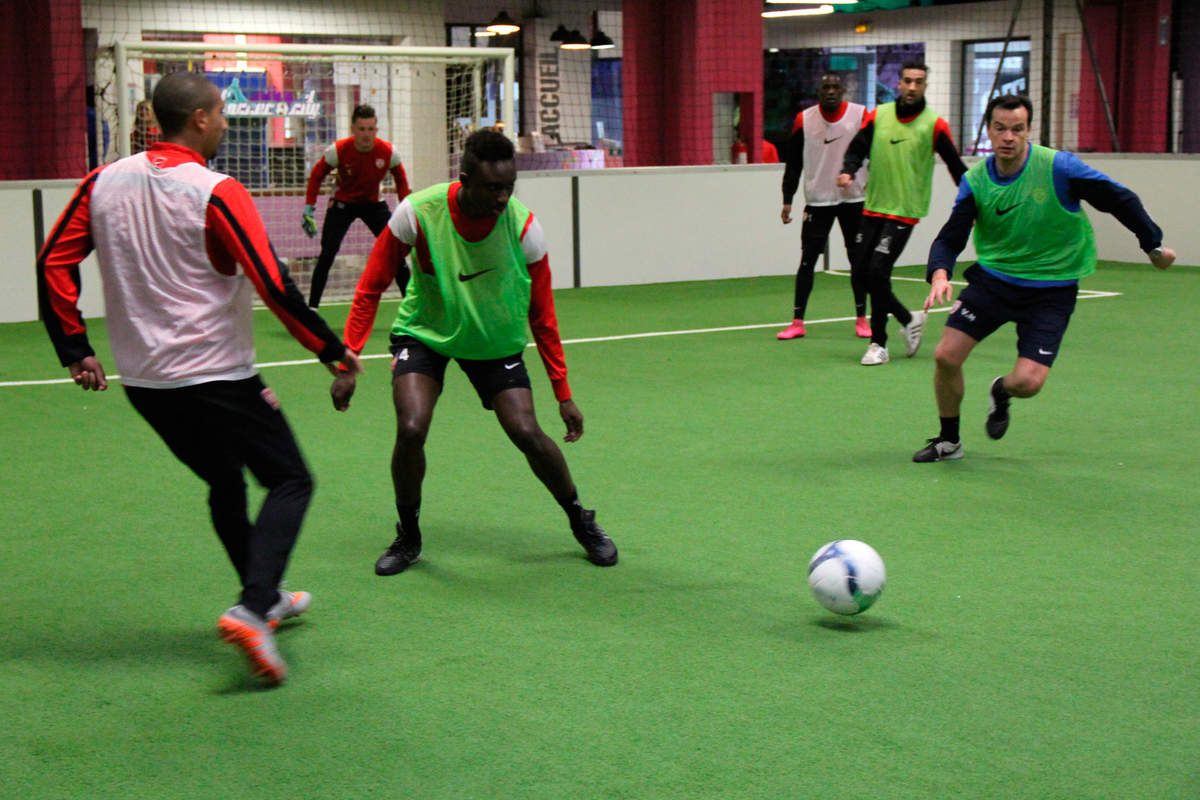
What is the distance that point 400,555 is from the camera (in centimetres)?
512

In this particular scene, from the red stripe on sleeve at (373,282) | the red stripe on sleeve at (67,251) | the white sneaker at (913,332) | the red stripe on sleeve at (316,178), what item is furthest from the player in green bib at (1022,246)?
the red stripe on sleeve at (316,178)

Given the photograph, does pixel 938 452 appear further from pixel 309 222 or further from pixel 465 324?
pixel 309 222

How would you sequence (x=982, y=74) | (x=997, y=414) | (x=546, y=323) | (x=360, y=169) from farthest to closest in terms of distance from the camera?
(x=982, y=74) < (x=360, y=169) < (x=997, y=414) < (x=546, y=323)

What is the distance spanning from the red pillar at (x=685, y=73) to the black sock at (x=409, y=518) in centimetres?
1262

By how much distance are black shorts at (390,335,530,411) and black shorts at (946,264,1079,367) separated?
2538 mm

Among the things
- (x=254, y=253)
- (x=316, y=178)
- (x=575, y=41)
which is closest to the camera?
(x=254, y=253)

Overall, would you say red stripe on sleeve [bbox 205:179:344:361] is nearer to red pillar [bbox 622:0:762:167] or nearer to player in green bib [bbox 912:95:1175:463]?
player in green bib [bbox 912:95:1175:463]

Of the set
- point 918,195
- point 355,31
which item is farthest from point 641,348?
point 355,31

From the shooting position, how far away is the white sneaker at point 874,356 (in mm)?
9641

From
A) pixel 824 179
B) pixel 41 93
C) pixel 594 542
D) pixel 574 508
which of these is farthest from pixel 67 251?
pixel 41 93

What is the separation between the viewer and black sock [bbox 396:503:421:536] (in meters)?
5.07

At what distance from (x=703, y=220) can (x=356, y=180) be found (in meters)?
5.01

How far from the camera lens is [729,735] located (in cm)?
357

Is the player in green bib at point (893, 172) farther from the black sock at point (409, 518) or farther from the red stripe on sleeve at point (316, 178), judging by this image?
the black sock at point (409, 518)
